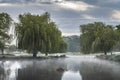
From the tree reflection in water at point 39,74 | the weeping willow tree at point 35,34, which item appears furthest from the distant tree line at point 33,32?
the tree reflection in water at point 39,74

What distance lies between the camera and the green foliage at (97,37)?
9062 centimetres

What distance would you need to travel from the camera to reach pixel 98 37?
9412cm

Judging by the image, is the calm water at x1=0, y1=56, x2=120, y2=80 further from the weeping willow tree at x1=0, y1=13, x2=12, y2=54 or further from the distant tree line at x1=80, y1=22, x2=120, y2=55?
the distant tree line at x1=80, y1=22, x2=120, y2=55

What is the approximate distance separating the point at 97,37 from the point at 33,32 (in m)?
32.3

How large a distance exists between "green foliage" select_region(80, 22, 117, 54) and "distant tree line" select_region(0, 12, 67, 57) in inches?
Answer: 813

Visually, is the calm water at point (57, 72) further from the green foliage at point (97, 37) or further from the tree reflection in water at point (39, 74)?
the green foliage at point (97, 37)

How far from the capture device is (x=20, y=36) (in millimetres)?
67500

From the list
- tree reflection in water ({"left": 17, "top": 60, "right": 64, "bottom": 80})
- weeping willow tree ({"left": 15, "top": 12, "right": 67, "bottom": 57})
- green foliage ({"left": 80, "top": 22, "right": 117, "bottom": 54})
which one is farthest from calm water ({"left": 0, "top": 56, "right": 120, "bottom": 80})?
green foliage ({"left": 80, "top": 22, "right": 117, "bottom": 54})

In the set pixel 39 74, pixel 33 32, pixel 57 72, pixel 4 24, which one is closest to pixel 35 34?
pixel 33 32

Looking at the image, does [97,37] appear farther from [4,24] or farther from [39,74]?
[39,74]

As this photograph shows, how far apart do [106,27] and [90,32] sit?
5.35 meters

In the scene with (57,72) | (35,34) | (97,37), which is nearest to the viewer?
(57,72)

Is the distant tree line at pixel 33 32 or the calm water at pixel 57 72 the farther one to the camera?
the distant tree line at pixel 33 32

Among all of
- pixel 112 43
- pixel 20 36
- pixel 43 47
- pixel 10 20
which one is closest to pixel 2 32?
pixel 10 20
